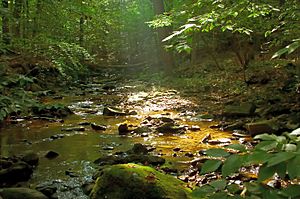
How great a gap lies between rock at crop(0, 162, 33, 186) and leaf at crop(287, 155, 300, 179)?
426 cm

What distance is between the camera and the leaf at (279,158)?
1012 mm

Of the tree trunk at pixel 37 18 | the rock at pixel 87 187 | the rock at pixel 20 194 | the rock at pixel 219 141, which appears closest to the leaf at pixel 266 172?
the rock at pixel 20 194

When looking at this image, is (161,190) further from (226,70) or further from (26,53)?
(226,70)

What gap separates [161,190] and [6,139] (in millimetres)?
4263

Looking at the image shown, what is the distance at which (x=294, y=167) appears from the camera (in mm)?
1009

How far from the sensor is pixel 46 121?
875 cm

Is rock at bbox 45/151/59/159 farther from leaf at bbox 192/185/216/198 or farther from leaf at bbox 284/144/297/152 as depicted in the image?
leaf at bbox 284/144/297/152

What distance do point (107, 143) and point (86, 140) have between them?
1.53 feet

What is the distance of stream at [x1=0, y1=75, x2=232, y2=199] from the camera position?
5004 millimetres

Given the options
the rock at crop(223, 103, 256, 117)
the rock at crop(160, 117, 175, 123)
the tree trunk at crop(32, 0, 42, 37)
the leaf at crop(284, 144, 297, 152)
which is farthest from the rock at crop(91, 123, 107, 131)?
the leaf at crop(284, 144, 297, 152)

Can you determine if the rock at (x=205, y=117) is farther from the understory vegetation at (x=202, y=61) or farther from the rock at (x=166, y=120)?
the rock at (x=166, y=120)

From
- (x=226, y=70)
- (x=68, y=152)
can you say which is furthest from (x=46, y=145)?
(x=226, y=70)

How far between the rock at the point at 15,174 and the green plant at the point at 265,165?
4.00m

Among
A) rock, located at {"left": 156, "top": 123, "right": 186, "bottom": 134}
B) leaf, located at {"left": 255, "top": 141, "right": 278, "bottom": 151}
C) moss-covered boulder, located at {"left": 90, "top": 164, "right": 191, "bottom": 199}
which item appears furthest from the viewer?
rock, located at {"left": 156, "top": 123, "right": 186, "bottom": 134}
